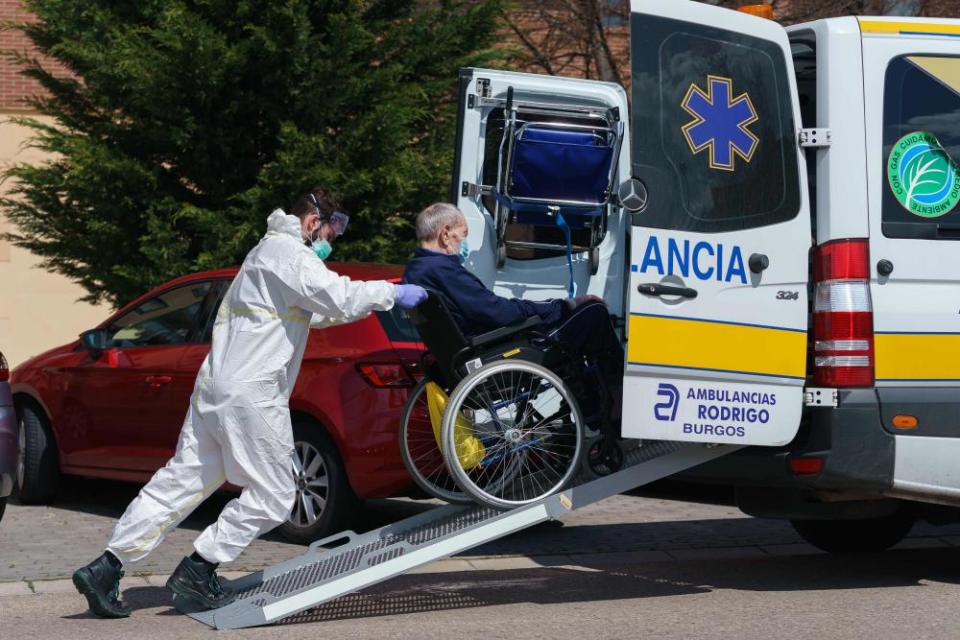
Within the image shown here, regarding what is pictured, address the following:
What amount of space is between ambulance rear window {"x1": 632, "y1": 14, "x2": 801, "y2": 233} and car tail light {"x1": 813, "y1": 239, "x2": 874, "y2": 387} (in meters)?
0.30

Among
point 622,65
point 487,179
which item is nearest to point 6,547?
point 487,179

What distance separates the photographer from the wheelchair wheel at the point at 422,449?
643 cm

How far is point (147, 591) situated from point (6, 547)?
1.46m

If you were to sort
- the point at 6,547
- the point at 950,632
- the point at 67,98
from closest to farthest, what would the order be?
the point at 950,632 < the point at 6,547 < the point at 67,98

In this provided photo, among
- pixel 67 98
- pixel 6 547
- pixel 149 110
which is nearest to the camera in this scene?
pixel 6 547

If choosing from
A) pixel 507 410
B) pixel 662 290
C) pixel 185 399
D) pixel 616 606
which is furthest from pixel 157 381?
pixel 662 290

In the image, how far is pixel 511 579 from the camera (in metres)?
6.87

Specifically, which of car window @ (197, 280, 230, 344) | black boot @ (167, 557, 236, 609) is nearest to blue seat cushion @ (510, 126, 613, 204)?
car window @ (197, 280, 230, 344)

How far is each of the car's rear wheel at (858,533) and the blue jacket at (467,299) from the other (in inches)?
93.2

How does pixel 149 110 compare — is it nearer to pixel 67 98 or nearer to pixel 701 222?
pixel 67 98

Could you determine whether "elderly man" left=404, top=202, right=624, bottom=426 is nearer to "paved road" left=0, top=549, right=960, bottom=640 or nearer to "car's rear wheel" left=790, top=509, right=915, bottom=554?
"paved road" left=0, top=549, right=960, bottom=640

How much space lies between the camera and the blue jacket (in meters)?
6.11

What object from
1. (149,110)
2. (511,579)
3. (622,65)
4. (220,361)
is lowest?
(511,579)

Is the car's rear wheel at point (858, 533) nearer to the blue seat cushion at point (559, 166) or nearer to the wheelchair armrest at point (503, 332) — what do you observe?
the blue seat cushion at point (559, 166)
